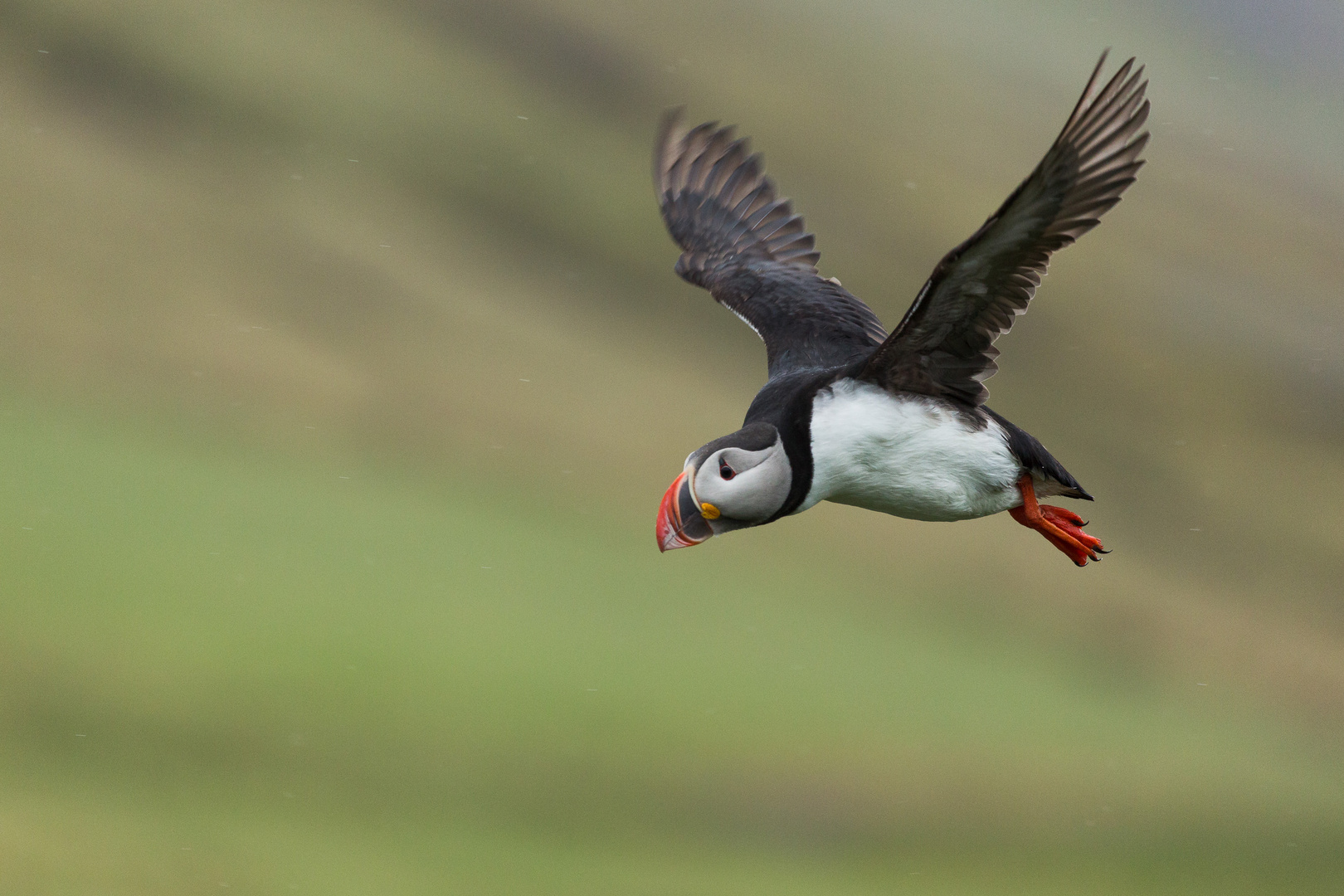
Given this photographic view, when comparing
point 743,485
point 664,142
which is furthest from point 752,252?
point 743,485

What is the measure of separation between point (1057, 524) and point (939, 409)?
3.41 ft

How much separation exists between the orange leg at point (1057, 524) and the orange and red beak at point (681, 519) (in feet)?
5.52

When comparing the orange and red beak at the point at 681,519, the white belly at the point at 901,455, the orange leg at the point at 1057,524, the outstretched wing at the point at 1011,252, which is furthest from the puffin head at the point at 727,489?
the orange leg at the point at 1057,524

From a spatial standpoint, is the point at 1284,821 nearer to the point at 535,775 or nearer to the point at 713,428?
the point at 713,428

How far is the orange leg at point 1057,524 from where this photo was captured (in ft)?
23.5

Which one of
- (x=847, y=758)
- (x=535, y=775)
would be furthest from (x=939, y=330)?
(x=847, y=758)

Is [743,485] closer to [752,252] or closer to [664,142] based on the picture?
[752,252]

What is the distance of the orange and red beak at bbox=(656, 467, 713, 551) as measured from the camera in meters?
6.38

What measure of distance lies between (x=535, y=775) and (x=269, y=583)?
9793mm

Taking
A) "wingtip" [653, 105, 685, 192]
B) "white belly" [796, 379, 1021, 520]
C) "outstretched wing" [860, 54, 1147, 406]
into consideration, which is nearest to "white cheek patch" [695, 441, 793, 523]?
"white belly" [796, 379, 1021, 520]

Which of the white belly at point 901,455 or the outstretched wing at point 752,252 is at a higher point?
the outstretched wing at point 752,252

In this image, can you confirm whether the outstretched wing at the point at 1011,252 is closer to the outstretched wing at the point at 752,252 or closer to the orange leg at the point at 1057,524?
the orange leg at the point at 1057,524

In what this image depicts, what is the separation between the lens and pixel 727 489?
6.32 m

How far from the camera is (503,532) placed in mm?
53031
